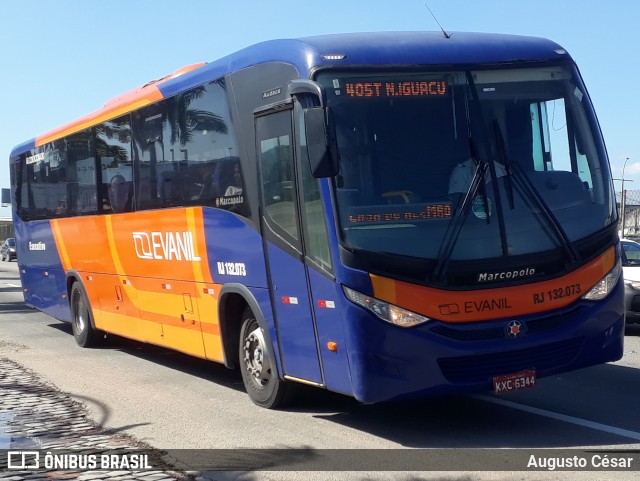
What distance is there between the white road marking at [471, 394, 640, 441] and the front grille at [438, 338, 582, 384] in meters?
0.63

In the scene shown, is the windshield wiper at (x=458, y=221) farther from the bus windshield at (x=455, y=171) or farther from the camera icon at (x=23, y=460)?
the camera icon at (x=23, y=460)

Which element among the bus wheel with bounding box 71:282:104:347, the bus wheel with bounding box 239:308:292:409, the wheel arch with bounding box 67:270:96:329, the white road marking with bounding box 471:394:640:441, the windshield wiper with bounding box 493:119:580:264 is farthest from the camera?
the bus wheel with bounding box 71:282:104:347

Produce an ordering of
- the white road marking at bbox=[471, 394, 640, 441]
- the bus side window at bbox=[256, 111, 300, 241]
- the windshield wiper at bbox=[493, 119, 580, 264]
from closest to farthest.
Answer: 1. the white road marking at bbox=[471, 394, 640, 441]
2. the windshield wiper at bbox=[493, 119, 580, 264]
3. the bus side window at bbox=[256, 111, 300, 241]

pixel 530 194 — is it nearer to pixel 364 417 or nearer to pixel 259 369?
pixel 364 417

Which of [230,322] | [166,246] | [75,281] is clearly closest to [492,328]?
[230,322]

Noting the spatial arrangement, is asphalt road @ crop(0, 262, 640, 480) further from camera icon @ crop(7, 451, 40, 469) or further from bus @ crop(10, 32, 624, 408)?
camera icon @ crop(7, 451, 40, 469)

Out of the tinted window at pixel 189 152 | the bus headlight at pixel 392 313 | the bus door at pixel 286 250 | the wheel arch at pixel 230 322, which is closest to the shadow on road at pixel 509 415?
the bus door at pixel 286 250

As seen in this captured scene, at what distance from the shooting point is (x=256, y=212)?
30.3 feet

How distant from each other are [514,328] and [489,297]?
342 millimetres

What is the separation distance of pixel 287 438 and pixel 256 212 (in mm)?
2219

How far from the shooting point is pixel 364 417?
9.05 m

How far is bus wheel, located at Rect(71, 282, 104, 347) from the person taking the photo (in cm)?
1543

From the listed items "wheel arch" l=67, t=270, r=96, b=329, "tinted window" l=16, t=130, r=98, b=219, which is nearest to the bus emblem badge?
"tinted window" l=16, t=130, r=98, b=219

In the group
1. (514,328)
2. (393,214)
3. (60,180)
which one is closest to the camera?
(393,214)
